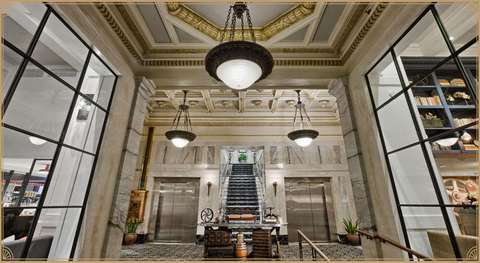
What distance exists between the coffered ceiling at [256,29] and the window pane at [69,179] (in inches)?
77.4

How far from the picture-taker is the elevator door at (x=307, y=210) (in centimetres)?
734

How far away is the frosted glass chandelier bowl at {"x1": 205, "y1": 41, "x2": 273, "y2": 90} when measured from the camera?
2.23 meters

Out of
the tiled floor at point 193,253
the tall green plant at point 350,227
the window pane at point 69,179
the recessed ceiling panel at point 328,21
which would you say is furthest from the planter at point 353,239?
the window pane at point 69,179

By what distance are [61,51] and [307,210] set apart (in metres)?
8.09

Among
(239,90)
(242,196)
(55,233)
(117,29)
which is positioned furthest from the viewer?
(242,196)

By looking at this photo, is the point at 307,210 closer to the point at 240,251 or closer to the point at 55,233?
the point at 240,251

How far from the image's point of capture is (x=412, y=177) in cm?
262

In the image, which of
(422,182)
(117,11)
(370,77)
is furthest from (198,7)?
(422,182)

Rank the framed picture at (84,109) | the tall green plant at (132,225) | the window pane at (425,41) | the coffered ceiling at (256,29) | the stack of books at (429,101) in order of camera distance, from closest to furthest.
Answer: the window pane at (425,41), the framed picture at (84,109), the coffered ceiling at (256,29), the stack of books at (429,101), the tall green plant at (132,225)

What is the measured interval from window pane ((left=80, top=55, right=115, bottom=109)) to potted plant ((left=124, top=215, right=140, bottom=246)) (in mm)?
5466

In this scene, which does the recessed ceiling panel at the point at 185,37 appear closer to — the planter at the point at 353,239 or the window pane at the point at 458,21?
the window pane at the point at 458,21

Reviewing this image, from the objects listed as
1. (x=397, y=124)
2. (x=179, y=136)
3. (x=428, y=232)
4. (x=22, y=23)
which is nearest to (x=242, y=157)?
(x=179, y=136)

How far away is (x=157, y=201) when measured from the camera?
7770mm

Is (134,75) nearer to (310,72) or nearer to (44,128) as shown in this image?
(44,128)
